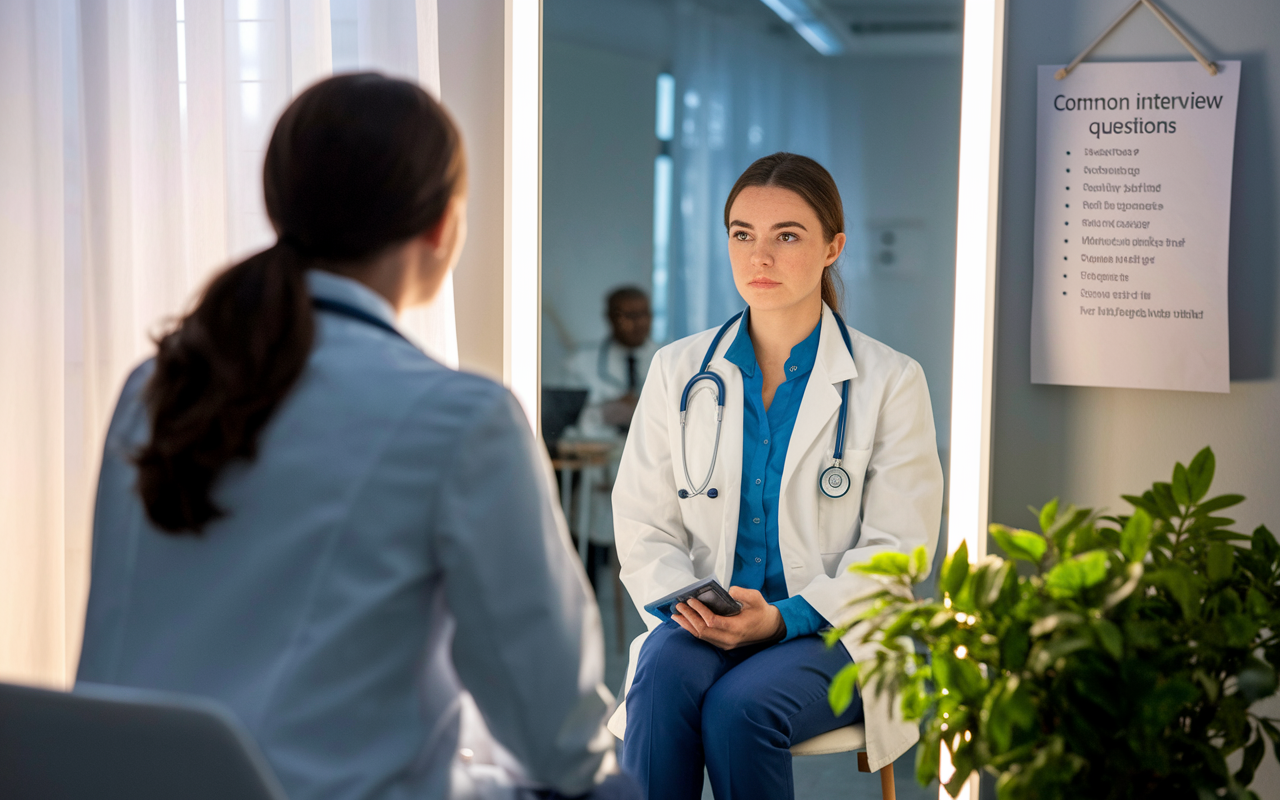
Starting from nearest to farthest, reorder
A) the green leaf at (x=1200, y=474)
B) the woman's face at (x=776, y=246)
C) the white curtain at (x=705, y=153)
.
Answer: the green leaf at (x=1200, y=474), the woman's face at (x=776, y=246), the white curtain at (x=705, y=153)

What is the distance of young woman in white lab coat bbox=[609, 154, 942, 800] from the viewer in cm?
155

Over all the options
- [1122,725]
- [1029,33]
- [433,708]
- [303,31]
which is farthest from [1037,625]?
[303,31]

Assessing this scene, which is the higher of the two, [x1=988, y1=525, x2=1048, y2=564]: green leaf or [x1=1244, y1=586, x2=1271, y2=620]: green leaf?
[x1=988, y1=525, x2=1048, y2=564]: green leaf

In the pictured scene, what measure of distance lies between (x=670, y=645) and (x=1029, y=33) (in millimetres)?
1360

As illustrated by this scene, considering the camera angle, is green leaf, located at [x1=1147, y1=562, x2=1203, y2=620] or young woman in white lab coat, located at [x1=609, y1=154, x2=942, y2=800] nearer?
green leaf, located at [x1=1147, y1=562, x2=1203, y2=620]

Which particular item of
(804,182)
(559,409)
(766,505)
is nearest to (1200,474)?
(766,505)

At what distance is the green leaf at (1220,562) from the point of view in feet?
3.46

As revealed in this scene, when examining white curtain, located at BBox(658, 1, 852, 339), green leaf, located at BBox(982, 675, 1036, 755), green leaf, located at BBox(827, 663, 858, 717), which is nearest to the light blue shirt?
green leaf, located at BBox(827, 663, 858, 717)

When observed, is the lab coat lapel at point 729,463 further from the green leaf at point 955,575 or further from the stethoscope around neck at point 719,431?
the green leaf at point 955,575

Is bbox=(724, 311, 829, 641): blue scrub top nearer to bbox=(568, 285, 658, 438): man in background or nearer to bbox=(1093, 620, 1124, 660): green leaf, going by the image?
bbox=(1093, 620, 1124, 660): green leaf

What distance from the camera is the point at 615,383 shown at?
2.83 metres

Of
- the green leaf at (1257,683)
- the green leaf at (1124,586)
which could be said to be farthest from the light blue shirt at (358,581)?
the green leaf at (1257,683)

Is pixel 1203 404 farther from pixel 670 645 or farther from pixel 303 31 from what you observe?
pixel 303 31

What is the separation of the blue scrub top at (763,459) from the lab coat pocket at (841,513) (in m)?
0.08
